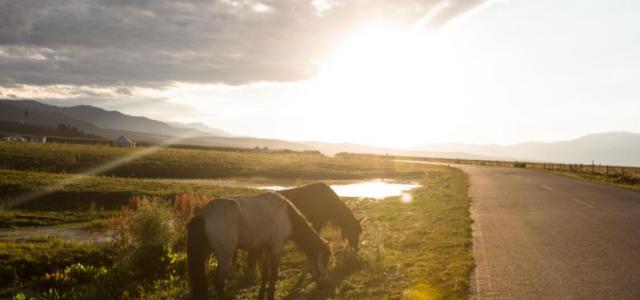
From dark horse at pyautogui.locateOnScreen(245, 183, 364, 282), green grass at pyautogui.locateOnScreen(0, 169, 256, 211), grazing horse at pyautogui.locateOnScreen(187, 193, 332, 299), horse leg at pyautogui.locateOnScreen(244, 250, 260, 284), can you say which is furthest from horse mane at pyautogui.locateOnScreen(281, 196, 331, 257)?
green grass at pyautogui.locateOnScreen(0, 169, 256, 211)

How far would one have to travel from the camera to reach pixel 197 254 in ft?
25.3

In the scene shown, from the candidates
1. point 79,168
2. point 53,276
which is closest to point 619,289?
point 53,276

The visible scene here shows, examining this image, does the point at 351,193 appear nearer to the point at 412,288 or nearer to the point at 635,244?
the point at 635,244

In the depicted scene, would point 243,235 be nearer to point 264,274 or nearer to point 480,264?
point 264,274

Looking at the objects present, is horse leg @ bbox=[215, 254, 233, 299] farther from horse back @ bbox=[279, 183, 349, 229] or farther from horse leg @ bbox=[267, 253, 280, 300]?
horse back @ bbox=[279, 183, 349, 229]

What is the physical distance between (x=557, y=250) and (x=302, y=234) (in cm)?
732

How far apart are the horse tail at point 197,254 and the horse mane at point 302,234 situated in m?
2.19

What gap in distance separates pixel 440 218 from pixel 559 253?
7.47 meters

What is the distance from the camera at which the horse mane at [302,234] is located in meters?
9.50

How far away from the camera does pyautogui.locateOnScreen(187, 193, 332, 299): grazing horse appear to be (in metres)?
7.72

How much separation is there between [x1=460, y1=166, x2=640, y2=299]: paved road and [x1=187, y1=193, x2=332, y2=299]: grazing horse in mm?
3658

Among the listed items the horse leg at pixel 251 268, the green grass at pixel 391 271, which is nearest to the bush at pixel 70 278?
the green grass at pixel 391 271

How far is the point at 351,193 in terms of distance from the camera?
37.3 m

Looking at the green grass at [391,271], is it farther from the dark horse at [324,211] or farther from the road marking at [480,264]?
the dark horse at [324,211]
